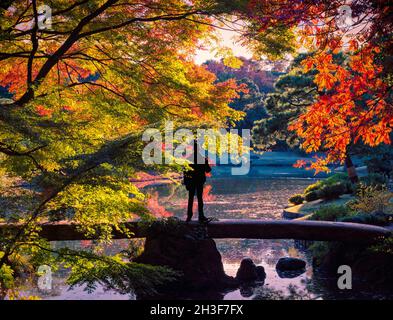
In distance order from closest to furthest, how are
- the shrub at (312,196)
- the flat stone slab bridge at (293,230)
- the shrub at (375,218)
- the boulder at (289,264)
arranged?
the flat stone slab bridge at (293,230)
the boulder at (289,264)
the shrub at (375,218)
the shrub at (312,196)

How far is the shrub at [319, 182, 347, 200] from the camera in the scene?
78.0 ft

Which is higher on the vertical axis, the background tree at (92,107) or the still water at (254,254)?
the background tree at (92,107)

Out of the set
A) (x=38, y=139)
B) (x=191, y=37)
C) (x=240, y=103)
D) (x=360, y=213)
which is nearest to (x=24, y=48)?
(x=191, y=37)

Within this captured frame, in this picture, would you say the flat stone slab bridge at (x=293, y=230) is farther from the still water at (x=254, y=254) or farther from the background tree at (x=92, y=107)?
the background tree at (x=92, y=107)

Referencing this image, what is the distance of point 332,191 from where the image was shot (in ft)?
78.1

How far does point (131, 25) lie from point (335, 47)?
15.0ft

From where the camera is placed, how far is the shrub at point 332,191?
78.0ft

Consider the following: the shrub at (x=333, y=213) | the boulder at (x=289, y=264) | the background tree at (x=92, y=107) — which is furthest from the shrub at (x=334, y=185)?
the background tree at (x=92, y=107)

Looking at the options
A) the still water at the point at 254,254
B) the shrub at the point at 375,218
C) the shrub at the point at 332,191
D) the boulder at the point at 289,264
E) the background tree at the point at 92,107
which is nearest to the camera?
the background tree at the point at 92,107

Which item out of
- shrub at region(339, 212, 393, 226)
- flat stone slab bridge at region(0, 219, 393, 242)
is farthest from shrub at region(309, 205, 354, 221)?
flat stone slab bridge at region(0, 219, 393, 242)

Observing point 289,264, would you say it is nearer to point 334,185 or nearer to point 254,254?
A: point 254,254

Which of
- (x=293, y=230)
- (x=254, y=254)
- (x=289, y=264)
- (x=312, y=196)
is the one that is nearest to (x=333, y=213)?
(x=254, y=254)

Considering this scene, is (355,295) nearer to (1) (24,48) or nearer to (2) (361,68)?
(2) (361,68)

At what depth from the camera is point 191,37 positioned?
39.2ft
